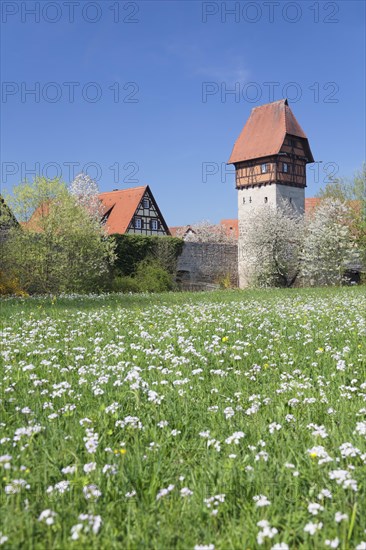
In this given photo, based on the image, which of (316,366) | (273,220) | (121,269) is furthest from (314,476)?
(273,220)

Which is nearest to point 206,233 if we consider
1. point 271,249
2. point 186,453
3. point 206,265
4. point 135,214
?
point 135,214

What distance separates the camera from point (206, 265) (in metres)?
40.9

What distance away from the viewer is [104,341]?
22.5 ft

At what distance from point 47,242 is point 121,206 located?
24468 mm

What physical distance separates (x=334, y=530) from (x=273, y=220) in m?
37.6

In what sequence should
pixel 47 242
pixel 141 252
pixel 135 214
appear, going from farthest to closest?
pixel 135 214 → pixel 141 252 → pixel 47 242

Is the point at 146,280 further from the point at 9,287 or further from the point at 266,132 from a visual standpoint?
the point at 266,132

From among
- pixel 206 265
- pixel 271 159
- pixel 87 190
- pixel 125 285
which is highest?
pixel 271 159

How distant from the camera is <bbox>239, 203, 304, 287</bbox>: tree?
37750mm

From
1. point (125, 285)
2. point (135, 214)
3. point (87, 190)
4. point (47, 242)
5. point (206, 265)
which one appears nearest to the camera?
→ point (47, 242)

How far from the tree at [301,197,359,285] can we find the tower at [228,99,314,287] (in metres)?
7.70

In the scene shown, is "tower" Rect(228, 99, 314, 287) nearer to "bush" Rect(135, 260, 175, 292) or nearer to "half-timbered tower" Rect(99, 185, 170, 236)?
"half-timbered tower" Rect(99, 185, 170, 236)

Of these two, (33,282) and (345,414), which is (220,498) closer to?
(345,414)

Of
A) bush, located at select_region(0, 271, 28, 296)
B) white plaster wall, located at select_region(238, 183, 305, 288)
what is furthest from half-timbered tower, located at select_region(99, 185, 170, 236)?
bush, located at select_region(0, 271, 28, 296)
